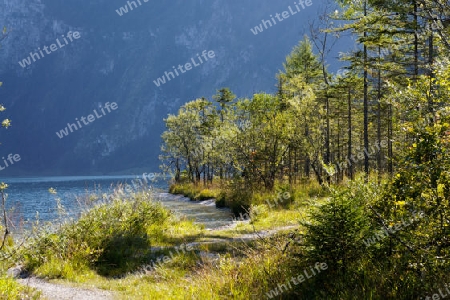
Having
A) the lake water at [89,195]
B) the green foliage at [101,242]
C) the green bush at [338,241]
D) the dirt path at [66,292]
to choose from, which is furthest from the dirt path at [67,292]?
the green bush at [338,241]

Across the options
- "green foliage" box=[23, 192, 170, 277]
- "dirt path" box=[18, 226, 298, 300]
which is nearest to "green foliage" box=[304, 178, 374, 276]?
"dirt path" box=[18, 226, 298, 300]

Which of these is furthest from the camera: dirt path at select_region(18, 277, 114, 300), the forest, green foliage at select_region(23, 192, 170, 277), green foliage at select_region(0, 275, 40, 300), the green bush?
green foliage at select_region(23, 192, 170, 277)

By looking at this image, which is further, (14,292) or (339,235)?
(14,292)

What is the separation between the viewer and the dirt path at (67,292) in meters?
7.04

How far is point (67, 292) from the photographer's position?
Result: 24.3 feet

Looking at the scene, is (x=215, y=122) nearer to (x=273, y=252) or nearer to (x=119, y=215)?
(x=119, y=215)

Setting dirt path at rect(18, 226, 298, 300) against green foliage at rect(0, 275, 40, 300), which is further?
dirt path at rect(18, 226, 298, 300)

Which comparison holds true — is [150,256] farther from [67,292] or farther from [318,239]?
[318,239]

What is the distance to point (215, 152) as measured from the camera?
29219 mm

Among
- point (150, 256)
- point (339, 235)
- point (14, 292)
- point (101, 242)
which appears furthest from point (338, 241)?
point (101, 242)

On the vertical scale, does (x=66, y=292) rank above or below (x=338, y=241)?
above

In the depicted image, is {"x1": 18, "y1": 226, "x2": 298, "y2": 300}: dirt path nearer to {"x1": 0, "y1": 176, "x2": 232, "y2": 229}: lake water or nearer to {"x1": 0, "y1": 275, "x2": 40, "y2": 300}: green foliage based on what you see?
{"x1": 0, "y1": 275, "x2": 40, "y2": 300}: green foliage

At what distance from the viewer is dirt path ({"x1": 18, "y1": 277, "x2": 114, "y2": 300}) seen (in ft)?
23.1

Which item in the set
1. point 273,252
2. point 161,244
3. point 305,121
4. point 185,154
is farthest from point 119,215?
point 185,154
